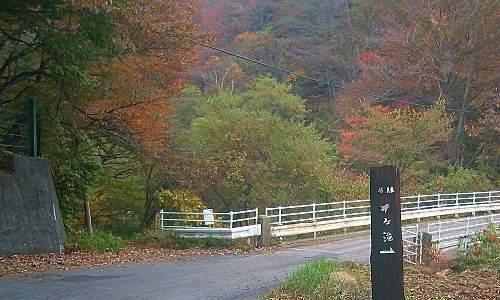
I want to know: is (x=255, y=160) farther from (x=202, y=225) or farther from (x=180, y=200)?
(x=202, y=225)

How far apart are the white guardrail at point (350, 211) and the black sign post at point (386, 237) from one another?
13337 mm

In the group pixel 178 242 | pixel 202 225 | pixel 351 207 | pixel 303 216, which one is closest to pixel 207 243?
pixel 178 242

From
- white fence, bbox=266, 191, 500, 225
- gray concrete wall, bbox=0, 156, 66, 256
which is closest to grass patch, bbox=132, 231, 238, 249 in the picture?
white fence, bbox=266, 191, 500, 225

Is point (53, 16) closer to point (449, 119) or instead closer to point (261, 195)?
point (261, 195)

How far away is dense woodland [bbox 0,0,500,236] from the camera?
51.8 ft

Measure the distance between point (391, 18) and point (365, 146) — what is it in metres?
17.1

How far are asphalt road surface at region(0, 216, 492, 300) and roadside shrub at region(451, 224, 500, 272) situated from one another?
4.87 m

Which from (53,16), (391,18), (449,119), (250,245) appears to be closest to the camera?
(53,16)

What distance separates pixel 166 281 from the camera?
39.2 feet

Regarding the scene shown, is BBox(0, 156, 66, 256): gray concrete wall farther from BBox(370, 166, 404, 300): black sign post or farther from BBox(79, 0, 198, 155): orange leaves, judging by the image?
BBox(370, 166, 404, 300): black sign post

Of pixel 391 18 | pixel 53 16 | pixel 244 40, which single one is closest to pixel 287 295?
pixel 53 16

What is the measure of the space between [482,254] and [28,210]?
41.7 feet

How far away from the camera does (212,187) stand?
25750 millimetres

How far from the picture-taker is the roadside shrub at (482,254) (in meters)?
17.0
